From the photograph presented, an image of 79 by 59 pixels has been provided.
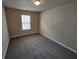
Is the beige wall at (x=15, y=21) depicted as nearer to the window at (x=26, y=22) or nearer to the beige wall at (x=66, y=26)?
the window at (x=26, y=22)

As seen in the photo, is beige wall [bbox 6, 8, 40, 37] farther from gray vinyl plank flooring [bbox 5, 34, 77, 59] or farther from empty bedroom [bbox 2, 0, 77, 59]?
gray vinyl plank flooring [bbox 5, 34, 77, 59]

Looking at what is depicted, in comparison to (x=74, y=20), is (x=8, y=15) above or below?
above

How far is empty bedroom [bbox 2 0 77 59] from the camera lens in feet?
9.39

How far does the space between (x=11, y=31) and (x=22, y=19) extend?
4.98 ft

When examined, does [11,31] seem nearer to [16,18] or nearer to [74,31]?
[16,18]

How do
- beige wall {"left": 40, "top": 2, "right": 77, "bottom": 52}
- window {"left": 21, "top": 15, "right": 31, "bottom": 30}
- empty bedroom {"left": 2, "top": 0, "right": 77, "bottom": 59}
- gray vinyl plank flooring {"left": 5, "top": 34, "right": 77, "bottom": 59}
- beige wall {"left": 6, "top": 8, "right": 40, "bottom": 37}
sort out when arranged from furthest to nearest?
window {"left": 21, "top": 15, "right": 31, "bottom": 30}
beige wall {"left": 6, "top": 8, "right": 40, "bottom": 37}
beige wall {"left": 40, "top": 2, "right": 77, "bottom": 52}
empty bedroom {"left": 2, "top": 0, "right": 77, "bottom": 59}
gray vinyl plank flooring {"left": 5, "top": 34, "right": 77, "bottom": 59}

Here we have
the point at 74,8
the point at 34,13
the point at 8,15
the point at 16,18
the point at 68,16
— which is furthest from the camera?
the point at 34,13

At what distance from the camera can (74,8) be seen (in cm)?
292

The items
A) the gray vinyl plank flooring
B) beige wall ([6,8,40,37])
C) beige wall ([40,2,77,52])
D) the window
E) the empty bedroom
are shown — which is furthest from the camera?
the window

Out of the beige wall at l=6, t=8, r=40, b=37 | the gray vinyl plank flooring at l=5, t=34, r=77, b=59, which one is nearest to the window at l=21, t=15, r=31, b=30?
the beige wall at l=6, t=8, r=40, b=37

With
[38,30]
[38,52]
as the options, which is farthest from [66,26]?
[38,30]

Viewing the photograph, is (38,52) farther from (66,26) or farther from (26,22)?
(26,22)

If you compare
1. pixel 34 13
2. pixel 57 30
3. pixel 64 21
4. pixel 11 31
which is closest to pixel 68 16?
pixel 64 21

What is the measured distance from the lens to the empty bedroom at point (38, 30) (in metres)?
2.86
